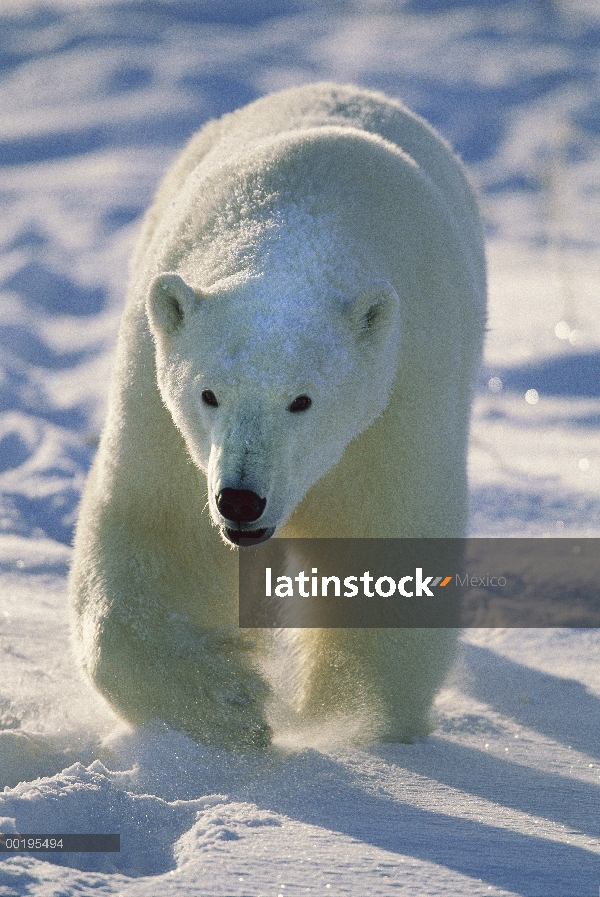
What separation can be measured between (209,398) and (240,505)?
36cm

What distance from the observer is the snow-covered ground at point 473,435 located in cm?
264

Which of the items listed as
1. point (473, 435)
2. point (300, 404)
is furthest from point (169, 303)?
point (473, 435)

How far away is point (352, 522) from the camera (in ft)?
11.8

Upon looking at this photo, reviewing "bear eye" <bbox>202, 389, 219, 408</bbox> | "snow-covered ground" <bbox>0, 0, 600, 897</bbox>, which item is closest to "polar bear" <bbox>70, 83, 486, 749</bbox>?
"bear eye" <bbox>202, 389, 219, 408</bbox>

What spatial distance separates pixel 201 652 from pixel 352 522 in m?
0.62

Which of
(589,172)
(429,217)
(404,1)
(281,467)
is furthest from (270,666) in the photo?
(404,1)

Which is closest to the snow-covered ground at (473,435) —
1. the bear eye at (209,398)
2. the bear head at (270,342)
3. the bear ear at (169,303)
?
the bear head at (270,342)

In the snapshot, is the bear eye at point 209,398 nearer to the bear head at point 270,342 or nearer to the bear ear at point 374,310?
the bear head at point 270,342

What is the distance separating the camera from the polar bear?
9.94 feet

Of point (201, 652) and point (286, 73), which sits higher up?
point (286, 73)

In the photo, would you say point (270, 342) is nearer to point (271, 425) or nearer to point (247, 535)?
point (271, 425)

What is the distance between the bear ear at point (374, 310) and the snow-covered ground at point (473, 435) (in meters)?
1.24

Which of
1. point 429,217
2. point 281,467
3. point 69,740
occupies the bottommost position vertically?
point 69,740

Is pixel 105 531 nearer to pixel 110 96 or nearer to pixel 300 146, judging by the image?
pixel 300 146
